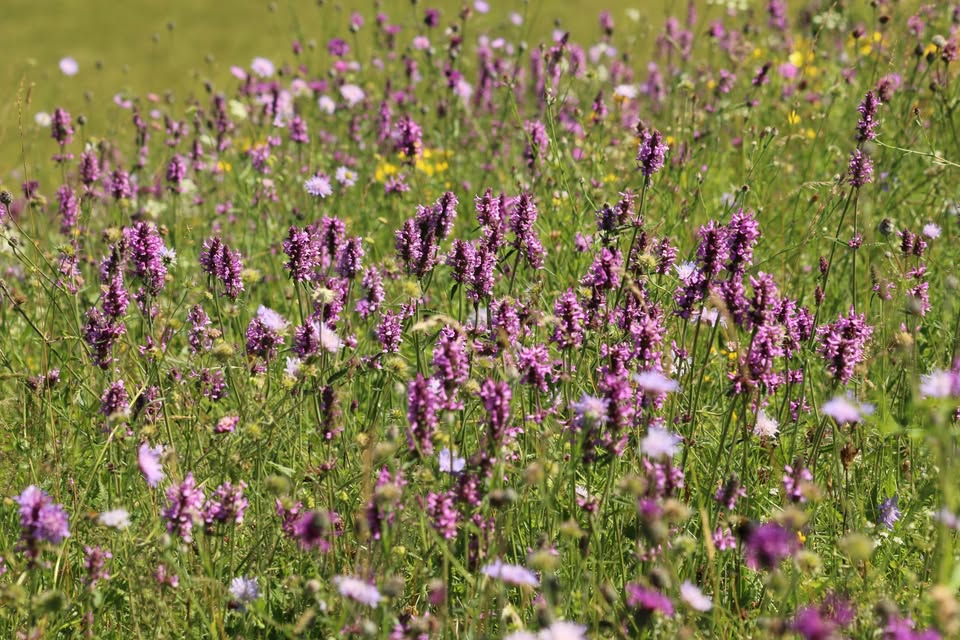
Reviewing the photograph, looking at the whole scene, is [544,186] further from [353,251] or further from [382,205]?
[353,251]

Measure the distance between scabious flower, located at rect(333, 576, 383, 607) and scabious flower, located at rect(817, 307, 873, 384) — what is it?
3.76 feet

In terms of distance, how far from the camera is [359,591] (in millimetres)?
1734

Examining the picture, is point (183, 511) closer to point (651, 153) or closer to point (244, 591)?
point (244, 591)

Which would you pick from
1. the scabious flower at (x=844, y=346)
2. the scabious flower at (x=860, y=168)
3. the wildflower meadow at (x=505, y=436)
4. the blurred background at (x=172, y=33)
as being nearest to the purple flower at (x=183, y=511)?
the wildflower meadow at (x=505, y=436)

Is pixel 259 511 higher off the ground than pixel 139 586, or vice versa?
pixel 259 511

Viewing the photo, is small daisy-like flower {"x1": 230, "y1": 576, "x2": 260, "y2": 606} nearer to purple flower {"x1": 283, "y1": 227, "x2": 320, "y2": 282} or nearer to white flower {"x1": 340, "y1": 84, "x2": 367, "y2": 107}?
purple flower {"x1": 283, "y1": 227, "x2": 320, "y2": 282}

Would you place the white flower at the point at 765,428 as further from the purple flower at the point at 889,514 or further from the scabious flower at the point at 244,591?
the scabious flower at the point at 244,591

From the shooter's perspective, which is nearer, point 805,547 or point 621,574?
point 621,574

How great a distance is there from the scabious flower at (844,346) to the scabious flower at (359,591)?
1147 millimetres

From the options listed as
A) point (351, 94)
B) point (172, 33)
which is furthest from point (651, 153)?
point (172, 33)

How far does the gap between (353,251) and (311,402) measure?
550 millimetres

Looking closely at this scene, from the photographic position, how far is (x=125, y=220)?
465cm

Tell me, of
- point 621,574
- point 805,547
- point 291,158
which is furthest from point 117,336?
point 291,158

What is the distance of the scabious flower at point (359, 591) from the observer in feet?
5.65
